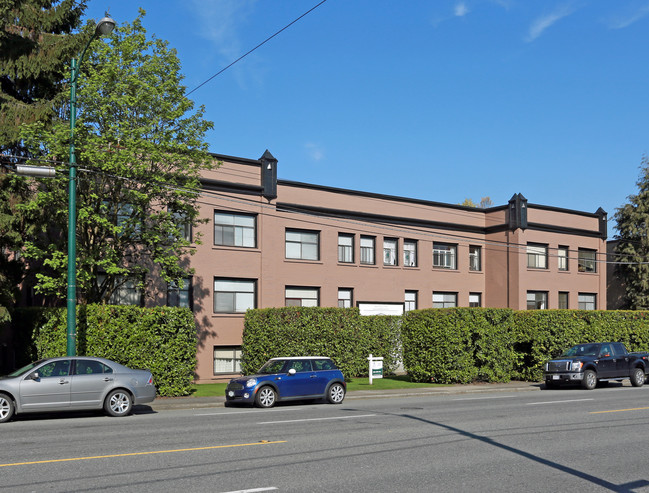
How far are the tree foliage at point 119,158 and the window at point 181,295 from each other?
451 cm

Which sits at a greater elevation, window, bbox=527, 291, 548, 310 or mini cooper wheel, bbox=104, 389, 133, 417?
window, bbox=527, 291, 548, 310

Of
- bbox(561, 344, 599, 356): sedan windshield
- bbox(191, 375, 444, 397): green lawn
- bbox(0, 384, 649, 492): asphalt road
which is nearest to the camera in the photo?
bbox(0, 384, 649, 492): asphalt road

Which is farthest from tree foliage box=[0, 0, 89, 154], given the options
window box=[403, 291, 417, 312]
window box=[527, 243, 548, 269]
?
window box=[527, 243, 548, 269]

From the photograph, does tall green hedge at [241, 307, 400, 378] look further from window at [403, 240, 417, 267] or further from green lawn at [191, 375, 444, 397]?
window at [403, 240, 417, 267]

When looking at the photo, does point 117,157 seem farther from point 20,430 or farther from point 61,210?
point 20,430

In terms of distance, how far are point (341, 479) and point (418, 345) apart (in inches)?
886

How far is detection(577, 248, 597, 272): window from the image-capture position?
45094mm

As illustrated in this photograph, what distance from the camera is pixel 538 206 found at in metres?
43.1

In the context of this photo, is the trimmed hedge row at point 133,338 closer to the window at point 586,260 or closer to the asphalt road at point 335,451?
the asphalt road at point 335,451

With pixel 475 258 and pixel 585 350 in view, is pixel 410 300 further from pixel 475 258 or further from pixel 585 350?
pixel 585 350

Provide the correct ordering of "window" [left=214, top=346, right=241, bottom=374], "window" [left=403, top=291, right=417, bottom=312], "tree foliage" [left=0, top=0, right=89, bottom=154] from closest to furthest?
"tree foliage" [left=0, top=0, right=89, bottom=154]
"window" [left=214, top=346, right=241, bottom=374]
"window" [left=403, top=291, right=417, bottom=312]

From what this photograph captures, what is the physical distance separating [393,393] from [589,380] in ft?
27.4

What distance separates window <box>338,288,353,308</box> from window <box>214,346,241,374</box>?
6.80 metres

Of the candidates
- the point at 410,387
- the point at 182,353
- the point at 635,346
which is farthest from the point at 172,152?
the point at 635,346
